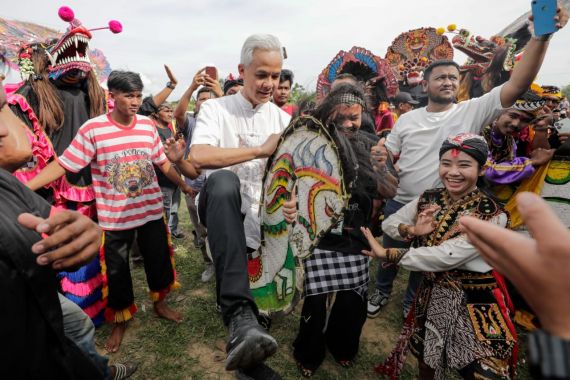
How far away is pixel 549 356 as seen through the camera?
45 cm

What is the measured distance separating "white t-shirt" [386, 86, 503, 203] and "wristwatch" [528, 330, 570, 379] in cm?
247

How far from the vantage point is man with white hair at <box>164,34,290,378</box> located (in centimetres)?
145

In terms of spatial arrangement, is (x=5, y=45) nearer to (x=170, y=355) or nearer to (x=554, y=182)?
(x=170, y=355)

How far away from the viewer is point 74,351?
1239 millimetres

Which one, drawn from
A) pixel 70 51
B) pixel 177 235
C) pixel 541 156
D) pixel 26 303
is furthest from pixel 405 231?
pixel 177 235

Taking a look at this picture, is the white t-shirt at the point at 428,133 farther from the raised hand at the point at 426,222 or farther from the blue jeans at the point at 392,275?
the raised hand at the point at 426,222

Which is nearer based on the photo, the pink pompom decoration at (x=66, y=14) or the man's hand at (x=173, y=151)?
the man's hand at (x=173, y=151)

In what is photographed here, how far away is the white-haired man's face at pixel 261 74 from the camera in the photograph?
1894mm

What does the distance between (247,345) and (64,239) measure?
89 cm

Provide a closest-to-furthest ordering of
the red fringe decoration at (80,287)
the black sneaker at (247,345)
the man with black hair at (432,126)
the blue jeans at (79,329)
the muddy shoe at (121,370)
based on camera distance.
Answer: the black sneaker at (247,345)
the blue jeans at (79,329)
the muddy shoe at (121,370)
the man with black hair at (432,126)
the red fringe decoration at (80,287)

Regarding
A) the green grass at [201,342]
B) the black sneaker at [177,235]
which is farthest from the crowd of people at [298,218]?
the black sneaker at [177,235]

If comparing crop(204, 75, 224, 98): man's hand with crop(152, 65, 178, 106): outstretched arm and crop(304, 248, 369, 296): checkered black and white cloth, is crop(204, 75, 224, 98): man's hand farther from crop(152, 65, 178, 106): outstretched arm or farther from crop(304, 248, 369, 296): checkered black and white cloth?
crop(304, 248, 369, 296): checkered black and white cloth

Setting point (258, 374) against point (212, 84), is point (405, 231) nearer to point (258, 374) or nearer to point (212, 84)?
point (258, 374)

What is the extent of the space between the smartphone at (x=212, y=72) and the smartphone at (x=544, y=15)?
2951 millimetres
